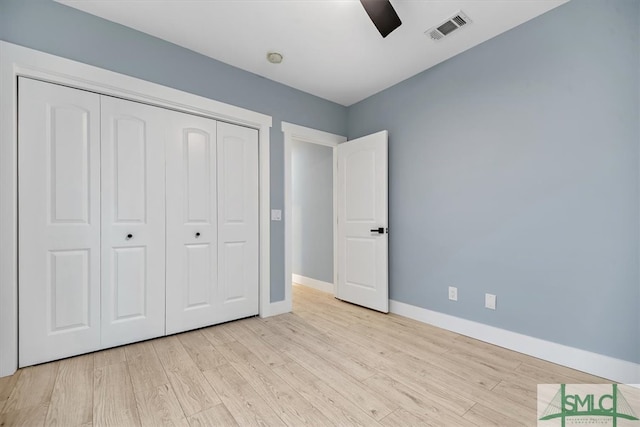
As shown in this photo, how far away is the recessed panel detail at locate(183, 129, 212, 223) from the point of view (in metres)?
2.54

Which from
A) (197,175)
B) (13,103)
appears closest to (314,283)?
(197,175)

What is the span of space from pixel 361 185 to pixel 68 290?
9.14 ft

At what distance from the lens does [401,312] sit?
3.00 metres

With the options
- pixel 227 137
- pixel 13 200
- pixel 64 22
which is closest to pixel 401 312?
pixel 227 137

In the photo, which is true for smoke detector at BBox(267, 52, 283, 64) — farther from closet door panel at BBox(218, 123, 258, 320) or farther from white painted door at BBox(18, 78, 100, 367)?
white painted door at BBox(18, 78, 100, 367)

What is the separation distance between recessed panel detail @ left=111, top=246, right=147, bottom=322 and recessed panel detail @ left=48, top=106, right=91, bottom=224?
0.38 metres

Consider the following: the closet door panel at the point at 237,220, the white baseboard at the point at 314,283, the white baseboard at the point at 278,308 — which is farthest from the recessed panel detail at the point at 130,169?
the white baseboard at the point at 314,283

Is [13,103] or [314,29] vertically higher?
[314,29]

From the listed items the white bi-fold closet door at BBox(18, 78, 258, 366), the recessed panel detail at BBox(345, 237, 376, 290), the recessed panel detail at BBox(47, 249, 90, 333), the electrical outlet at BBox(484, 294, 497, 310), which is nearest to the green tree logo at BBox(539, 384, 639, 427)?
the electrical outlet at BBox(484, 294, 497, 310)

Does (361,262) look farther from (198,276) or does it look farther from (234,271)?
(198,276)

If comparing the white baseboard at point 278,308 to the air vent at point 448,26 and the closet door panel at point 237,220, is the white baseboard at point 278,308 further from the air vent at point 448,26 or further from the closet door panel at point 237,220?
the air vent at point 448,26

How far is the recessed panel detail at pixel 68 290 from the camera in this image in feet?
6.45

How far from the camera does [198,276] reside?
260 cm

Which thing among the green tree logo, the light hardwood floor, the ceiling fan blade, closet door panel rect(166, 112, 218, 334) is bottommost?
the green tree logo
